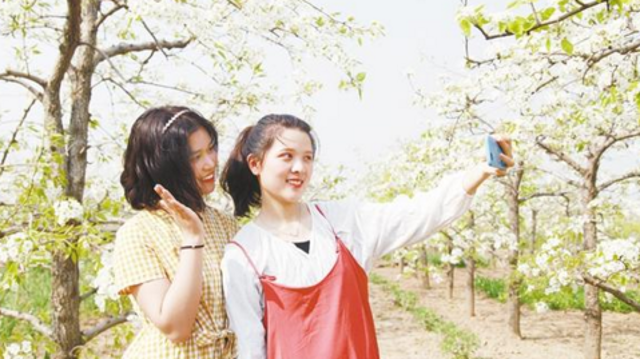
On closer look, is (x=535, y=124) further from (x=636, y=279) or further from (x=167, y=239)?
(x=167, y=239)

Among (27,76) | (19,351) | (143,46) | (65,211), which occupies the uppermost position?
(143,46)

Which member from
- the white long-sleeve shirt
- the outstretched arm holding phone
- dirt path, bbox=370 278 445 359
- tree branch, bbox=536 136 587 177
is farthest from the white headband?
dirt path, bbox=370 278 445 359

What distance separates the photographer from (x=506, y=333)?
876cm

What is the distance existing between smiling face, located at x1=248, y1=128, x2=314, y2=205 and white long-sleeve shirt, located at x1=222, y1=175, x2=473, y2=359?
0.11 metres

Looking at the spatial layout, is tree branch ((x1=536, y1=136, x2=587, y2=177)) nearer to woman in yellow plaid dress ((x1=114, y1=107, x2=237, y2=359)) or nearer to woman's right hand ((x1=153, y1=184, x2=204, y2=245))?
woman in yellow plaid dress ((x1=114, y1=107, x2=237, y2=359))

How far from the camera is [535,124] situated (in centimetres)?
499

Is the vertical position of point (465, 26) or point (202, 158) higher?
point (465, 26)

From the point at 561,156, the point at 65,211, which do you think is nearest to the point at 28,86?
the point at 65,211

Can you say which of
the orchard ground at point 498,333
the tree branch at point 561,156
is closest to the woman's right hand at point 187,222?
the tree branch at point 561,156

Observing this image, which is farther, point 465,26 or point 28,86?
point 28,86

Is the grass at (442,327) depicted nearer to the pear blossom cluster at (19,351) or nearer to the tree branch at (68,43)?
the pear blossom cluster at (19,351)

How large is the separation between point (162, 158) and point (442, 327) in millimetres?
8158

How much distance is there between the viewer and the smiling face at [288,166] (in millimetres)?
1589

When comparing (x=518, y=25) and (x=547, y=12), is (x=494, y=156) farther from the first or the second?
(x=547, y=12)
